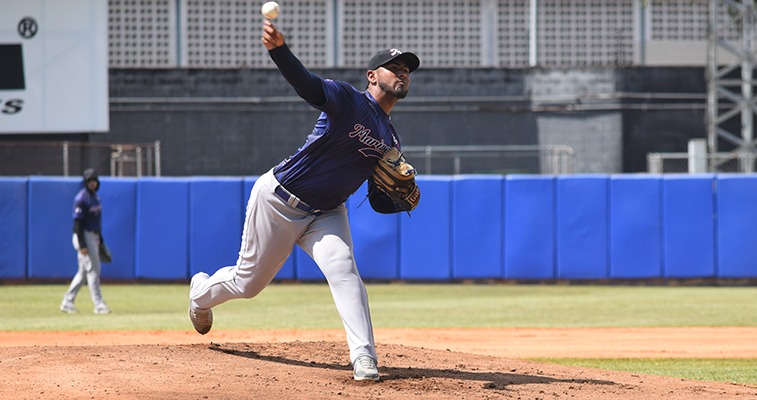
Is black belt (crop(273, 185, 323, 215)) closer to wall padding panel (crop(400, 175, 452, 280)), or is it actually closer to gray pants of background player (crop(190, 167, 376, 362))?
gray pants of background player (crop(190, 167, 376, 362))

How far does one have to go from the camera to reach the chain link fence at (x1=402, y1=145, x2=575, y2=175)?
2473 centimetres

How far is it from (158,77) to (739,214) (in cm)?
1330

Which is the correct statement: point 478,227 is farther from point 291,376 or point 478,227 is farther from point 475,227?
→ point 291,376

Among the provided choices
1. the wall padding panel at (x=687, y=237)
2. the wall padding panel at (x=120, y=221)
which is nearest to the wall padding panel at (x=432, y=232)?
the wall padding panel at (x=687, y=237)

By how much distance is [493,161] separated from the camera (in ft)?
82.8

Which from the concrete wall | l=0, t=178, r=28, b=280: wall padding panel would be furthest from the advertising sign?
the concrete wall

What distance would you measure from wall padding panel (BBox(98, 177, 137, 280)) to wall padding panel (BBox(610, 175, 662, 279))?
8041mm

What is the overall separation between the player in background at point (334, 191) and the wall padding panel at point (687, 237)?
524 inches

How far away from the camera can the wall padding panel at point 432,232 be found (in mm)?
19516

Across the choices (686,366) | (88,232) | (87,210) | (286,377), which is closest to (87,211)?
(87,210)

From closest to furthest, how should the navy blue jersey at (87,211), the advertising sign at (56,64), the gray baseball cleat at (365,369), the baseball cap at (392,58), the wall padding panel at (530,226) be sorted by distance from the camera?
the gray baseball cleat at (365,369) < the baseball cap at (392,58) < the navy blue jersey at (87,211) < the wall padding panel at (530,226) < the advertising sign at (56,64)

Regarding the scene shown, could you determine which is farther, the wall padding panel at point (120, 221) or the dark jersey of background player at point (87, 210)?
the wall padding panel at point (120, 221)

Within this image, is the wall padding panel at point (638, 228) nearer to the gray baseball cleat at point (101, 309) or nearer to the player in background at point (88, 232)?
the gray baseball cleat at point (101, 309)

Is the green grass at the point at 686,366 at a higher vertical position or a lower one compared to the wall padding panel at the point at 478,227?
lower
